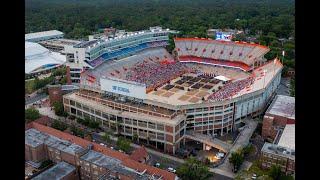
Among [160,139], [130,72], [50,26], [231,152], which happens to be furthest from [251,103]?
[50,26]

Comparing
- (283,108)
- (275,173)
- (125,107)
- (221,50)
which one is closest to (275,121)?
(283,108)

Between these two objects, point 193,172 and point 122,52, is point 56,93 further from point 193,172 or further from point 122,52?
point 193,172

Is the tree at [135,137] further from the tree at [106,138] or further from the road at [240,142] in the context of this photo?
the road at [240,142]

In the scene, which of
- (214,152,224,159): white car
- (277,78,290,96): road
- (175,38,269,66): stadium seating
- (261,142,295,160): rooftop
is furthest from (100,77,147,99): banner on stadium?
(175,38,269,66): stadium seating

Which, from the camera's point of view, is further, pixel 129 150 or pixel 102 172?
pixel 129 150

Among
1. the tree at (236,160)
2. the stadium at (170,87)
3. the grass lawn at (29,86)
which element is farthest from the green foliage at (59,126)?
the tree at (236,160)

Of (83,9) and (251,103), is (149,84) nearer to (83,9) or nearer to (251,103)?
(251,103)
